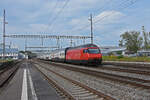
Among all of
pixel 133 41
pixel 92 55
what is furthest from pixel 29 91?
pixel 133 41

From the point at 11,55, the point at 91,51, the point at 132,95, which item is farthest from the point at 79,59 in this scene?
the point at 11,55

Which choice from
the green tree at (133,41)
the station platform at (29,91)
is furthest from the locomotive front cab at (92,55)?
the green tree at (133,41)

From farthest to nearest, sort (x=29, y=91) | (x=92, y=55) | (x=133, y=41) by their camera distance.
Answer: (x=133, y=41), (x=92, y=55), (x=29, y=91)

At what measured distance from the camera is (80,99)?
7738mm

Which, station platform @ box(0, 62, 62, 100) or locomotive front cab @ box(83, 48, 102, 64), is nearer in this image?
station platform @ box(0, 62, 62, 100)

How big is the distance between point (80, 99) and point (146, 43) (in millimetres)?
57606

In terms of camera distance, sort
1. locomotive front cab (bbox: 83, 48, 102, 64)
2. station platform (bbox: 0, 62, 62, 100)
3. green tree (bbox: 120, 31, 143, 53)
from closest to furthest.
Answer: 1. station platform (bbox: 0, 62, 62, 100)
2. locomotive front cab (bbox: 83, 48, 102, 64)
3. green tree (bbox: 120, 31, 143, 53)

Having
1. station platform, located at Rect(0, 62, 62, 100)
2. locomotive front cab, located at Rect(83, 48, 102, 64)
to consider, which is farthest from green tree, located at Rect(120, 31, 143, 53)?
station platform, located at Rect(0, 62, 62, 100)

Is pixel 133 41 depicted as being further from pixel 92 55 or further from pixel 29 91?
pixel 29 91

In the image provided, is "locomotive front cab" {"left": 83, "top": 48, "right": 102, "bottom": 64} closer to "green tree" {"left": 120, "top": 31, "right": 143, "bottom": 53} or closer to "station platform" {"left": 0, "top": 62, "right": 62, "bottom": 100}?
"station platform" {"left": 0, "top": 62, "right": 62, "bottom": 100}

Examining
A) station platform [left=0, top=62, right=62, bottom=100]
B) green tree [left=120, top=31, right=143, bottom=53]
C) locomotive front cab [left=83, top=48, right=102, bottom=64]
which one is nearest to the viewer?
station platform [left=0, top=62, right=62, bottom=100]

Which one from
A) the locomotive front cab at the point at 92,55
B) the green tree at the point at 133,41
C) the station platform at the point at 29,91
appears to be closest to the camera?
the station platform at the point at 29,91

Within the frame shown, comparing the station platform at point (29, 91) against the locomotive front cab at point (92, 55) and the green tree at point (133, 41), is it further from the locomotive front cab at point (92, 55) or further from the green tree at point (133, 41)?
the green tree at point (133, 41)

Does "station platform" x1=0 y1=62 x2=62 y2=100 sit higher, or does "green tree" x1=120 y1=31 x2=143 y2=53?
"green tree" x1=120 y1=31 x2=143 y2=53
